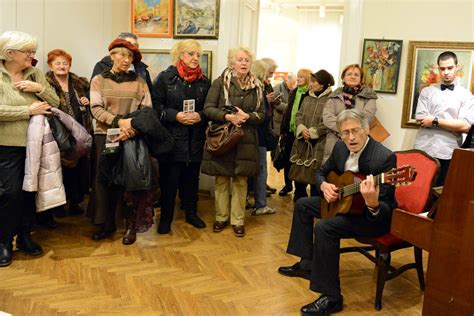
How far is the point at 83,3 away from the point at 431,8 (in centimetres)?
352

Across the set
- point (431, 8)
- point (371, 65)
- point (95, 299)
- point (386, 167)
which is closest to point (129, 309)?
point (95, 299)

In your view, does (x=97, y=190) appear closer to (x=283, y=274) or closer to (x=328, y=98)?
(x=283, y=274)

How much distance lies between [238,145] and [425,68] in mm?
1997

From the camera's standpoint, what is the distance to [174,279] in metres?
3.14

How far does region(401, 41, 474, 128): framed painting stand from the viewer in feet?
14.0

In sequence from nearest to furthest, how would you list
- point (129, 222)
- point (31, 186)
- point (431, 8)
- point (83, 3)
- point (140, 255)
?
point (31, 186) → point (140, 255) → point (129, 222) → point (431, 8) → point (83, 3)

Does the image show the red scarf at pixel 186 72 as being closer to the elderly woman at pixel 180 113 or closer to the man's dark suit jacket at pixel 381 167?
the elderly woman at pixel 180 113

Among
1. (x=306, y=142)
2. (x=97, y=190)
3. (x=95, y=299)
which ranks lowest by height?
(x=95, y=299)

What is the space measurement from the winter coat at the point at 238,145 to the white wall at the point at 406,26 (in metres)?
1.43

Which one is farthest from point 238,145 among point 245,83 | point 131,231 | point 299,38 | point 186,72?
point 299,38

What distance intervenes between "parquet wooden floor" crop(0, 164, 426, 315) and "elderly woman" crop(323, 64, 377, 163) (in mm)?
1052

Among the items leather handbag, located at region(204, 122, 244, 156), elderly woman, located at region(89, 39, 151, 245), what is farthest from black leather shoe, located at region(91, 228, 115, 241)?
leather handbag, located at region(204, 122, 244, 156)

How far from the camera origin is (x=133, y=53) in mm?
3738

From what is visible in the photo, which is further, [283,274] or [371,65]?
[371,65]
